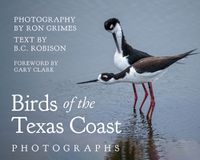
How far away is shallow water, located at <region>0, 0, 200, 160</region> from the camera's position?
2961mm

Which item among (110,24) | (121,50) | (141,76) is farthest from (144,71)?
(110,24)

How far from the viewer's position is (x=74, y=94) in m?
3.00

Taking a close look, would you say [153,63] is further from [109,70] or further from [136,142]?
[136,142]

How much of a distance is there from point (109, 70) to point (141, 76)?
0.56 feet

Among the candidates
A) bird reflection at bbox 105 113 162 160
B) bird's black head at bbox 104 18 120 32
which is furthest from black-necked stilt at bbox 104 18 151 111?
bird reflection at bbox 105 113 162 160

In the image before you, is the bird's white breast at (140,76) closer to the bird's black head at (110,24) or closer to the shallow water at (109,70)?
the shallow water at (109,70)

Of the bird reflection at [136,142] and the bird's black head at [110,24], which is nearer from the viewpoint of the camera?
the bird reflection at [136,142]

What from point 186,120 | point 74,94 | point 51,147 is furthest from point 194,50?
point 51,147

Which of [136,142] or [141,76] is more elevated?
[141,76]

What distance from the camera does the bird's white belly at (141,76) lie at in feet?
9.60

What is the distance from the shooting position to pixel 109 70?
301cm

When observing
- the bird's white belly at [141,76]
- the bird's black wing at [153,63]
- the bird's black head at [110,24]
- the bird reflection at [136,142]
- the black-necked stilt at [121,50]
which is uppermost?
the bird's black head at [110,24]

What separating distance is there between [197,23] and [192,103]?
1.28ft

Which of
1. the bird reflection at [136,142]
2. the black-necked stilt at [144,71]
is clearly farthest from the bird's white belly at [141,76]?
the bird reflection at [136,142]
